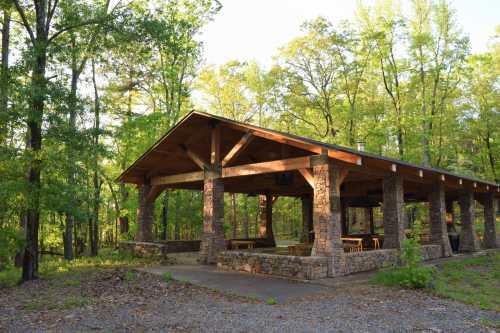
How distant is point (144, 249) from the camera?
44.6 ft

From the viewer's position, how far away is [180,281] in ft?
29.2

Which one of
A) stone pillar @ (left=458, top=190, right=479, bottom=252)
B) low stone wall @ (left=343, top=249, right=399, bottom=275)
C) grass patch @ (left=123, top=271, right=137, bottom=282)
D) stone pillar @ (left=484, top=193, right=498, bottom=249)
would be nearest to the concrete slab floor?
grass patch @ (left=123, top=271, right=137, bottom=282)

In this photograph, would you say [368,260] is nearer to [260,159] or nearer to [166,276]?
[166,276]

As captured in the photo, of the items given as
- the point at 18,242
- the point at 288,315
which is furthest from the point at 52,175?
the point at 288,315

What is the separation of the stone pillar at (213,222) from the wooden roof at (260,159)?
0.88 metres

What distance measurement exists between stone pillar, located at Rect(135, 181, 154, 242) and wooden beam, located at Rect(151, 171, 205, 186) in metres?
0.53

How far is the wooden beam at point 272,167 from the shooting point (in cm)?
967

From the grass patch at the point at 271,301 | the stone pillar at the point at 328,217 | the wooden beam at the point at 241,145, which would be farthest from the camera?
the wooden beam at the point at 241,145

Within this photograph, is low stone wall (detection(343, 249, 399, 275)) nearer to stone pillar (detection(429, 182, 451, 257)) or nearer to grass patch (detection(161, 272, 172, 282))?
stone pillar (detection(429, 182, 451, 257))

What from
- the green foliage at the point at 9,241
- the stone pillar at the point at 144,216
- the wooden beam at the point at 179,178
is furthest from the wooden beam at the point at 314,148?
the stone pillar at the point at 144,216

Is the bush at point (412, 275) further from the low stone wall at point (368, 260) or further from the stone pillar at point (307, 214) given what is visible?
the stone pillar at point (307, 214)

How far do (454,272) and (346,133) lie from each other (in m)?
14.8

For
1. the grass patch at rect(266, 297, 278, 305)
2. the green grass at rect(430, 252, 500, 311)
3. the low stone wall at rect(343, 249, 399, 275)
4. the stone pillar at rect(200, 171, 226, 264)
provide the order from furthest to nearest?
the stone pillar at rect(200, 171, 226, 264) → the low stone wall at rect(343, 249, 399, 275) → the green grass at rect(430, 252, 500, 311) → the grass patch at rect(266, 297, 278, 305)

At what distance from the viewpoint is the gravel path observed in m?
5.19
